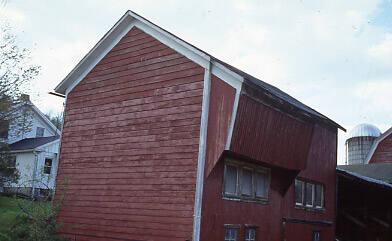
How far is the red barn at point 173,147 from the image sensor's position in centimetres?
1331

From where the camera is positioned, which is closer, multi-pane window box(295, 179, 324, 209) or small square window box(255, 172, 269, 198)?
small square window box(255, 172, 269, 198)

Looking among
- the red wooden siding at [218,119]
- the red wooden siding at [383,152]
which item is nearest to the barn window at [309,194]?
the red wooden siding at [218,119]

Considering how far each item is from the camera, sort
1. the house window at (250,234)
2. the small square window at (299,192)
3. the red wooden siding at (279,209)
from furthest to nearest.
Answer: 1. the small square window at (299,192)
2. the house window at (250,234)
3. the red wooden siding at (279,209)

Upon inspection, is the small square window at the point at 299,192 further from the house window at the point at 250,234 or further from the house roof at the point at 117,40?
the house window at the point at 250,234

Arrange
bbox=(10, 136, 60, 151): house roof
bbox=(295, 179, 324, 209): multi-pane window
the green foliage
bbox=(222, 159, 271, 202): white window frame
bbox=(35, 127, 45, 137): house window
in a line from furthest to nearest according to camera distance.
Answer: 1. bbox=(35, 127, 45, 137): house window
2. bbox=(10, 136, 60, 151): house roof
3. bbox=(295, 179, 324, 209): multi-pane window
4. the green foliage
5. bbox=(222, 159, 271, 202): white window frame

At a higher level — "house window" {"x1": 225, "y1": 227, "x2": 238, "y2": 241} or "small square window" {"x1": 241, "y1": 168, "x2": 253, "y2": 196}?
"small square window" {"x1": 241, "y1": 168, "x2": 253, "y2": 196}

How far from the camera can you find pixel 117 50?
16.5 m

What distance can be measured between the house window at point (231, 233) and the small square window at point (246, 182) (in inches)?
45.2

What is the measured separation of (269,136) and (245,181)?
1562mm

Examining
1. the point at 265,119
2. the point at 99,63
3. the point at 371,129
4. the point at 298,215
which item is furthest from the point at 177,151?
the point at 371,129

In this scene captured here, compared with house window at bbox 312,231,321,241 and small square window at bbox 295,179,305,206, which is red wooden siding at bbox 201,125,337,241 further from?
small square window at bbox 295,179,305,206

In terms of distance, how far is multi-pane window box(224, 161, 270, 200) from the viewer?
46.5 ft

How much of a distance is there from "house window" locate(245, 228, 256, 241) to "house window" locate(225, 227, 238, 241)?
1.87 feet

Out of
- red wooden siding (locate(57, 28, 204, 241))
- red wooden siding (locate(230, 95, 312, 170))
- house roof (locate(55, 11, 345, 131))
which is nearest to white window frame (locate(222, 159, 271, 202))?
red wooden siding (locate(230, 95, 312, 170))
